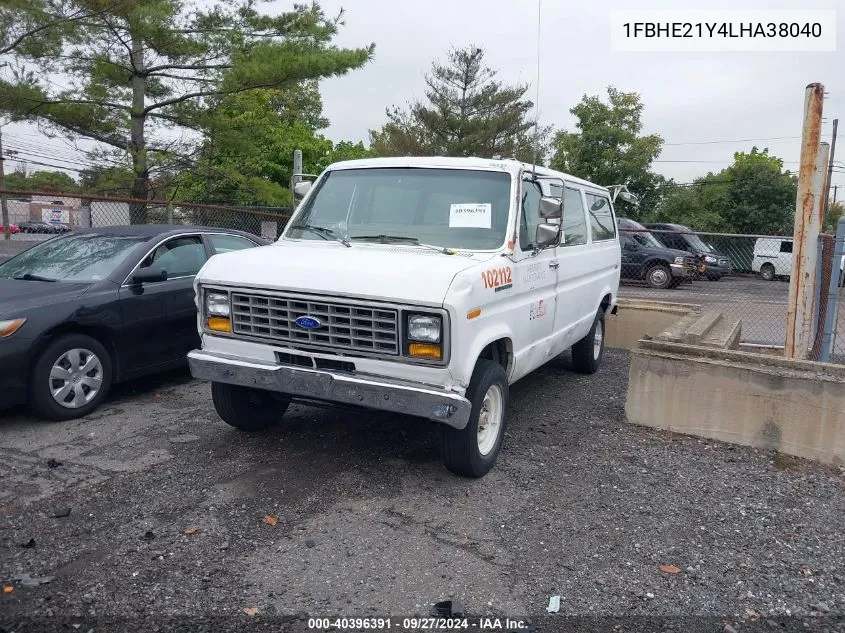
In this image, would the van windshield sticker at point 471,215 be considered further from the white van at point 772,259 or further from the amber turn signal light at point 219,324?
the white van at point 772,259

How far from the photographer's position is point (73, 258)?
636cm

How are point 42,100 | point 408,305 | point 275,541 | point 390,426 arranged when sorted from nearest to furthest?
point 275,541
point 408,305
point 390,426
point 42,100

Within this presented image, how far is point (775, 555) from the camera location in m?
3.79

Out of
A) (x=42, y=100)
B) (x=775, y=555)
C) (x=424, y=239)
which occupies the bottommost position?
(x=775, y=555)

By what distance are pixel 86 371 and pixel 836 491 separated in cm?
566

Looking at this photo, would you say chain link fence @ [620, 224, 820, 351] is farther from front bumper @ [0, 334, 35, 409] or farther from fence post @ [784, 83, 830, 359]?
front bumper @ [0, 334, 35, 409]

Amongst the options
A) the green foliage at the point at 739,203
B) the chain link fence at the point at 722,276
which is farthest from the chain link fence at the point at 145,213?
the green foliage at the point at 739,203

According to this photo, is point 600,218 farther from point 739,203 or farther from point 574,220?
point 739,203

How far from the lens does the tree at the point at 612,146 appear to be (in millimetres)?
31047

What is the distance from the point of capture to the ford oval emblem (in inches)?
169

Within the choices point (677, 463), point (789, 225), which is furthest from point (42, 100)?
point (789, 225)

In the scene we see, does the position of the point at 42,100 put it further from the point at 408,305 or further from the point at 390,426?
the point at 408,305

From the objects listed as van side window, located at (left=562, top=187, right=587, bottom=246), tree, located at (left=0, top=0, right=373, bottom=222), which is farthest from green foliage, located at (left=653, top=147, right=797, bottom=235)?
van side window, located at (left=562, top=187, right=587, bottom=246)

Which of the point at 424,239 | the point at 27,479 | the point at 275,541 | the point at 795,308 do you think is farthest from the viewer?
the point at 795,308
